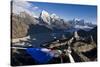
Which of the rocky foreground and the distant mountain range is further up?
the distant mountain range

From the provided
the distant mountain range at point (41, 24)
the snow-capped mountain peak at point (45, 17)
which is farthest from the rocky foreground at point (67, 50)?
the snow-capped mountain peak at point (45, 17)

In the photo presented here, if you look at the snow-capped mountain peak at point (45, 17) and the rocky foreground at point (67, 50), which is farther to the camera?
the snow-capped mountain peak at point (45, 17)

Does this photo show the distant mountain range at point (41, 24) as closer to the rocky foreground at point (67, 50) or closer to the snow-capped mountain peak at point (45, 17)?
the snow-capped mountain peak at point (45, 17)

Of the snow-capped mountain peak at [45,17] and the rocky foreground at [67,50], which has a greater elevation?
the snow-capped mountain peak at [45,17]

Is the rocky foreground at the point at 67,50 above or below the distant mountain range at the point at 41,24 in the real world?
below

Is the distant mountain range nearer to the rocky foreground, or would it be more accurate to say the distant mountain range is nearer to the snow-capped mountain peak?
the snow-capped mountain peak

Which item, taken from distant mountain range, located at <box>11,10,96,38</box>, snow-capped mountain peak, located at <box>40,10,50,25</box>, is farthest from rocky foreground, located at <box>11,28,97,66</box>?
snow-capped mountain peak, located at <box>40,10,50,25</box>

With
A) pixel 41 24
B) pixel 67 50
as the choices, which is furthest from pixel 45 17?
pixel 67 50

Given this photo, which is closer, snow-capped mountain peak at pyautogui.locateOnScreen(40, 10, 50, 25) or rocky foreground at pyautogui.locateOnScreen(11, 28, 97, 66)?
rocky foreground at pyautogui.locateOnScreen(11, 28, 97, 66)

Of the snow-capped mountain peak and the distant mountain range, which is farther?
the snow-capped mountain peak

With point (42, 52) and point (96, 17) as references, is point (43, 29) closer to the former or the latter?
point (42, 52)

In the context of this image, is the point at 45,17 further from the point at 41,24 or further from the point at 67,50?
the point at 67,50
